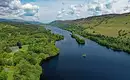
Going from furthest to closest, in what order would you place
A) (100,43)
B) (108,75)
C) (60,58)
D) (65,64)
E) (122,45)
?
1. (100,43)
2. (122,45)
3. (60,58)
4. (65,64)
5. (108,75)

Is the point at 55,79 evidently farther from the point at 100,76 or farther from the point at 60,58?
the point at 60,58

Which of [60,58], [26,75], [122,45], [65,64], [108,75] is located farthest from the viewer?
[122,45]

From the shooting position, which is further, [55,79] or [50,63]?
[50,63]

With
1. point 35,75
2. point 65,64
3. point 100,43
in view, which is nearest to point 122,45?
point 100,43

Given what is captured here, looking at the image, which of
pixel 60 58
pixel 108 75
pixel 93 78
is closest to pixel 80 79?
pixel 93 78

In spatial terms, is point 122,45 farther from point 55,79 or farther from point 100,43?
point 55,79

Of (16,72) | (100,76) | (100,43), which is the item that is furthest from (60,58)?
(100,43)

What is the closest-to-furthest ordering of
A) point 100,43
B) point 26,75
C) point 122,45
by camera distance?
point 26,75 → point 122,45 → point 100,43

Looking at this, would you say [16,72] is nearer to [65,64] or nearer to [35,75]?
[35,75]

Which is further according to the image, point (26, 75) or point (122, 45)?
point (122, 45)
